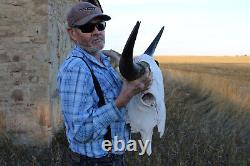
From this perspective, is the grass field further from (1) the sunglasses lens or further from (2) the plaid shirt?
(1) the sunglasses lens

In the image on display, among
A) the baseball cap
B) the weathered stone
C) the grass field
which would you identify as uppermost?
the baseball cap

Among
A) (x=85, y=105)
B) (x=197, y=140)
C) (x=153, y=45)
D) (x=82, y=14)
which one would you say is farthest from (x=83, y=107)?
(x=197, y=140)

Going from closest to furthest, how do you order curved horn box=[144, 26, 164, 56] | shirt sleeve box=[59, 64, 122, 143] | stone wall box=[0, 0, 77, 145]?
shirt sleeve box=[59, 64, 122, 143], curved horn box=[144, 26, 164, 56], stone wall box=[0, 0, 77, 145]

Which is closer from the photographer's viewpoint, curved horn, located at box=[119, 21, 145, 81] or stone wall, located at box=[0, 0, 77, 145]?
curved horn, located at box=[119, 21, 145, 81]

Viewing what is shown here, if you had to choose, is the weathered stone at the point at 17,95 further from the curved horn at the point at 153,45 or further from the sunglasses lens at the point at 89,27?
the sunglasses lens at the point at 89,27

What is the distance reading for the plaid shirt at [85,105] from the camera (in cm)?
292

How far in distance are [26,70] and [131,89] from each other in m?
5.11

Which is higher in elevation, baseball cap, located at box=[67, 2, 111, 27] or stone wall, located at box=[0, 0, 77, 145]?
baseball cap, located at box=[67, 2, 111, 27]

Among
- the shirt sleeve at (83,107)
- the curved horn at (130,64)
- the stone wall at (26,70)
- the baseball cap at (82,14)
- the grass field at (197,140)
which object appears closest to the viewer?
the curved horn at (130,64)

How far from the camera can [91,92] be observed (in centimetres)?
297

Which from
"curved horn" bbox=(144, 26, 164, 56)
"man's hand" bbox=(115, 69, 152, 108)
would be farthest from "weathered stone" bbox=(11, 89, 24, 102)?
"man's hand" bbox=(115, 69, 152, 108)

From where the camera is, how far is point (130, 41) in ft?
8.74

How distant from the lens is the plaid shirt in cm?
292

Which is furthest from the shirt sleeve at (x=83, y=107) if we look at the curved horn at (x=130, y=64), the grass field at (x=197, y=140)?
the grass field at (x=197, y=140)
